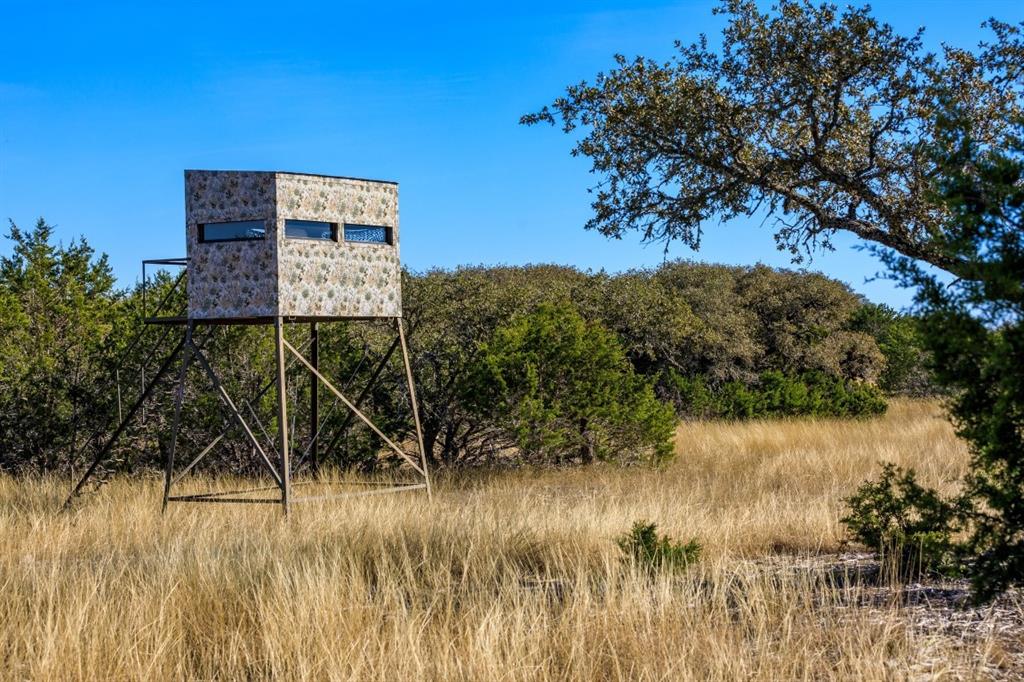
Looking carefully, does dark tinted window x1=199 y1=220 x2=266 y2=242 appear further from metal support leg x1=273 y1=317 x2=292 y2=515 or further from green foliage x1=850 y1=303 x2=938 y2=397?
green foliage x1=850 y1=303 x2=938 y2=397

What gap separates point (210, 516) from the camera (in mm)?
10836

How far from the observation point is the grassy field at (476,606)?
5.35 meters

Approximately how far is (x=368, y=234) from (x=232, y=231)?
5.15 feet

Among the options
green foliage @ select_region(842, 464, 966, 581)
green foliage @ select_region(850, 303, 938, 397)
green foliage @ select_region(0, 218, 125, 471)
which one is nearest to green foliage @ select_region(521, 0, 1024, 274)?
green foliage @ select_region(842, 464, 966, 581)

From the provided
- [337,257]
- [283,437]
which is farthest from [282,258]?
[283,437]

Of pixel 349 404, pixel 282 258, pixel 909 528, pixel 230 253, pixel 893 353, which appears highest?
pixel 230 253

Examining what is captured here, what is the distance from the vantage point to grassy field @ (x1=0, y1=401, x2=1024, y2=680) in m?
5.35

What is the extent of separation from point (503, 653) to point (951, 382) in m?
2.83

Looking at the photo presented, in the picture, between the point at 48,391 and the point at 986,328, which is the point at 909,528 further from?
the point at 48,391

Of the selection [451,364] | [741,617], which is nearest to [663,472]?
[451,364]

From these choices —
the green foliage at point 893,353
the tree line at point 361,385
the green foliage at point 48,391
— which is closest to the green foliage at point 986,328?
the tree line at point 361,385

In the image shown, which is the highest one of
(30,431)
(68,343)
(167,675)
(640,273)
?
(640,273)

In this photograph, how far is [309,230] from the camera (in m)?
11.7

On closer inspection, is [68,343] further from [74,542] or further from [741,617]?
[741,617]
